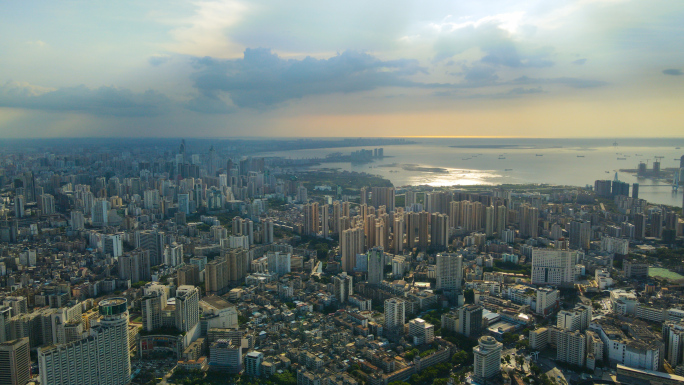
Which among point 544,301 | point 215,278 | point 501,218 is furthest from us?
point 501,218

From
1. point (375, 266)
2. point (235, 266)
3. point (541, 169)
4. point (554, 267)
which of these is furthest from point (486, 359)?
point (541, 169)

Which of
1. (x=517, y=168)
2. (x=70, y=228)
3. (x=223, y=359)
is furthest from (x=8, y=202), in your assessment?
(x=517, y=168)

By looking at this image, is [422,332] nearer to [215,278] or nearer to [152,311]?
[152,311]

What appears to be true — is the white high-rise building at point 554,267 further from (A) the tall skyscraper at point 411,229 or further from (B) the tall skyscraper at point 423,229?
(A) the tall skyscraper at point 411,229

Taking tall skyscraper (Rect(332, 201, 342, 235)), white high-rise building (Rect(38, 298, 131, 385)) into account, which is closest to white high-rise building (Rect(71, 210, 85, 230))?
tall skyscraper (Rect(332, 201, 342, 235))

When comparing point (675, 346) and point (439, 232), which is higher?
point (439, 232)

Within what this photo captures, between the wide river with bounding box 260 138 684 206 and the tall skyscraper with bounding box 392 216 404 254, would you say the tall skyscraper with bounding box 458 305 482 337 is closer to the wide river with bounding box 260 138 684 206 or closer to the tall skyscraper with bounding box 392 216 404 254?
the tall skyscraper with bounding box 392 216 404 254
